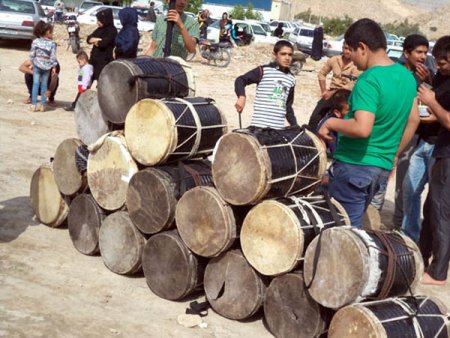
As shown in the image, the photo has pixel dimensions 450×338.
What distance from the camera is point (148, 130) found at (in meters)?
4.81

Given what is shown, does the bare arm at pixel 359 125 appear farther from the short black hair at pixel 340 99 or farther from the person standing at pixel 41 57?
the person standing at pixel 41 57

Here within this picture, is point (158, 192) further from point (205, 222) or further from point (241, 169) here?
point (241, 169)

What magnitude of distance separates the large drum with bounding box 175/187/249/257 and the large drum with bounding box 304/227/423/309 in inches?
25.7

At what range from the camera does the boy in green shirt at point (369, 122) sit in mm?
4105

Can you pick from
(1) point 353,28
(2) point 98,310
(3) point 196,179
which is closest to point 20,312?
(2) point 98,310

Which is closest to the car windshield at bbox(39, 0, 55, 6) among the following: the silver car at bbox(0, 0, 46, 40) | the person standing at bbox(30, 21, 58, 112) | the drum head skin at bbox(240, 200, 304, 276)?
the silver car at bbox(0, 0, 46, 40)

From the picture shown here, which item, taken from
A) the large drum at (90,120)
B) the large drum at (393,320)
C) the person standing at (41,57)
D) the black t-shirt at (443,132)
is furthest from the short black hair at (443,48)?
the person standing at (41,57)

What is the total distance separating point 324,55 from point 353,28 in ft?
86.6

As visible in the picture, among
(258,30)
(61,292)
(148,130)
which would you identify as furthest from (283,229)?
(258,30)

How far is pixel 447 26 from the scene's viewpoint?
78625 millimetres

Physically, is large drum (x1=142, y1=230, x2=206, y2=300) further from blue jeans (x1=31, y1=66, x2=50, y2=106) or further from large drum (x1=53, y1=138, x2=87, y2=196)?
blue jeans (x1=31, y1=66, x2=50, y2=106)

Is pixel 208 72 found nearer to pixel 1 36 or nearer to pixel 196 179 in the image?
pixel 1 36

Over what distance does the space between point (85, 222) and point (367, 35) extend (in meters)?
2.76

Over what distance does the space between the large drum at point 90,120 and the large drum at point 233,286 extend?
164 cm
